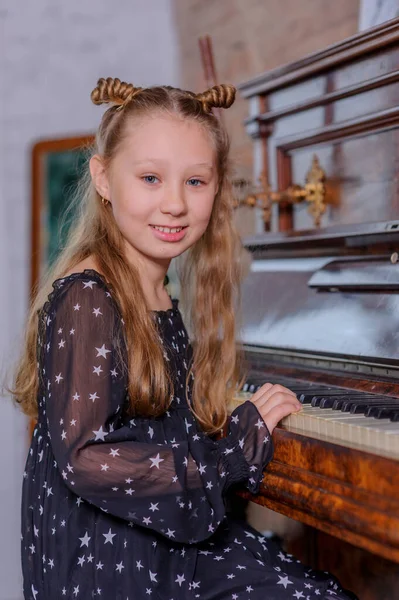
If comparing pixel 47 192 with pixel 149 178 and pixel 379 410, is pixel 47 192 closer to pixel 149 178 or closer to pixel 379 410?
pixel 149 178

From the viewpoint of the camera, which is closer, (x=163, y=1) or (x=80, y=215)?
(x=80, y=215)

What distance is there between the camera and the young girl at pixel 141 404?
1.46 meters

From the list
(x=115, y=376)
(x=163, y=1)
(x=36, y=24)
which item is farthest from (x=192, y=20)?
(x=115, y=376)

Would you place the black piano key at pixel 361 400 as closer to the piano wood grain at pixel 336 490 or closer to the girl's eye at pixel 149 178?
the piano wood grain at pixel 336 490

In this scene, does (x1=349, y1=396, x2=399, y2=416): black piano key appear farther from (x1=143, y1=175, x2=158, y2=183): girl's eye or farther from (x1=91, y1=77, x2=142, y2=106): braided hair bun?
(x1=91, y1=77, x2=142, y2=106): braided hair bun

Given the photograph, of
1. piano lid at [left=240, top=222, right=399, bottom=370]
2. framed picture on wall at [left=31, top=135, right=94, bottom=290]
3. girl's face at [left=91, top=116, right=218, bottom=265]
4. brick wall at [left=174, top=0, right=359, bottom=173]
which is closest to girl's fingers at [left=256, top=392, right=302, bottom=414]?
piano lid at [left=240, top=222, right=399, bottom=370]

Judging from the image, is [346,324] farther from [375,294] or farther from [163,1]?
[163,1]

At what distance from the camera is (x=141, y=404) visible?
159cm

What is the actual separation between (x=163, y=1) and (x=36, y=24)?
60cm

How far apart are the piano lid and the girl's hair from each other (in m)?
0.15

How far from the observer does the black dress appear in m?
1.45

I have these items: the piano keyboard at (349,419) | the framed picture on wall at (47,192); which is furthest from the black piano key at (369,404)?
the framed picture on wall at (47,192)

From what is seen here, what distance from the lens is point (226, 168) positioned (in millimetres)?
1852

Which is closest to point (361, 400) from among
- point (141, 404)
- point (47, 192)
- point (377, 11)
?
point (141, 404)
